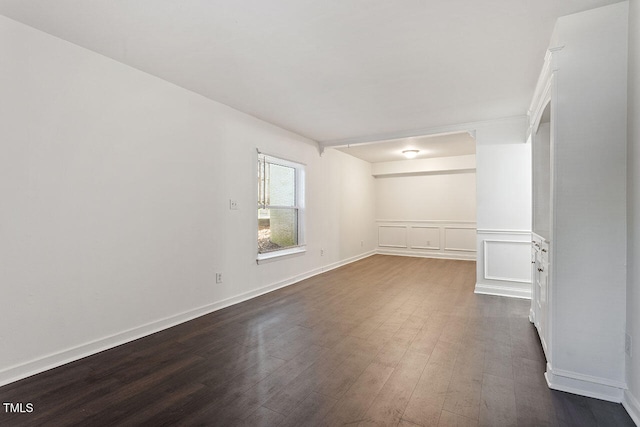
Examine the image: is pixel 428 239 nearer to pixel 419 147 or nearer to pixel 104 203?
pixel 419 147

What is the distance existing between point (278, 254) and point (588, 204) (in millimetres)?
3606

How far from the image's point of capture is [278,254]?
14.9 ft

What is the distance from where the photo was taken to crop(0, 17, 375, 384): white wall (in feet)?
6.83

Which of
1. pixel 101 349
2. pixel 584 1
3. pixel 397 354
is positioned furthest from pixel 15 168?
pixel 584 1

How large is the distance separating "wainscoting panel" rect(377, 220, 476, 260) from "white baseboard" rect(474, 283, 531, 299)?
2996 millimetres

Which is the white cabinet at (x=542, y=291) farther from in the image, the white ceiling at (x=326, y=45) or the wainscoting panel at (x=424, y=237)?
the wainscoting panel at (x=424, y=237)

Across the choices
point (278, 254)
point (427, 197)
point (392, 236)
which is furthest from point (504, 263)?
point (392, 236)

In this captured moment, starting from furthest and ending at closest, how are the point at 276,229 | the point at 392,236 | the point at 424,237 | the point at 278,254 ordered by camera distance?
the point at 392,236 → the point at 424,237 → the point at 276,229 → the point at 278,254

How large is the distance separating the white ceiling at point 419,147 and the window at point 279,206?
1.41 metres

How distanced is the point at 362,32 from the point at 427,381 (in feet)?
8.22

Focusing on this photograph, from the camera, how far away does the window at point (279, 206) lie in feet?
14.2

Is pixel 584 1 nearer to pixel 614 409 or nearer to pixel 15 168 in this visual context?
pixel 614 409

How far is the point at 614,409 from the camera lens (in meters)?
1.74

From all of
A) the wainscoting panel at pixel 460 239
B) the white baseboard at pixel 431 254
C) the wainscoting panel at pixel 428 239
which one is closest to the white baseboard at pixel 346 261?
the white baseboard at pixel 431 254
